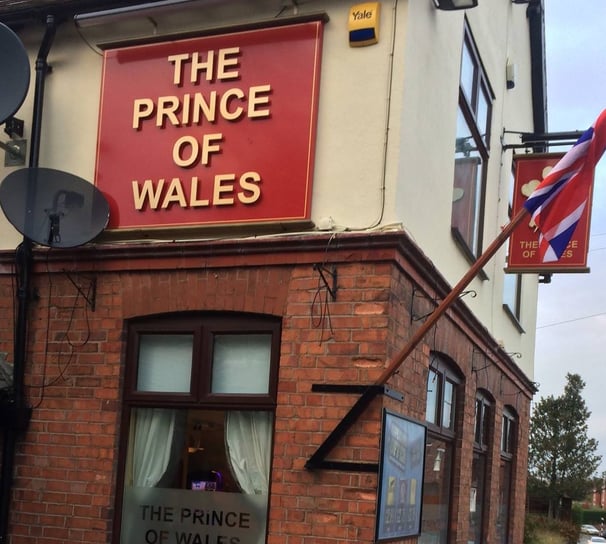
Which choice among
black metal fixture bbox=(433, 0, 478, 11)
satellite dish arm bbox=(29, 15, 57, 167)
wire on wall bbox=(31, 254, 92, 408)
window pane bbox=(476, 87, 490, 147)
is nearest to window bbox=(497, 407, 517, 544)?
window pane bbox=(476, 87, 490, 147)

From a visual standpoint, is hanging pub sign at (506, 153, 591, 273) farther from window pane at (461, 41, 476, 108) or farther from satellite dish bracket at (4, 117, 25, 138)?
satellite dish bracket at (4, 117, 25, 138)

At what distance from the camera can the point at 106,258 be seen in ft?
26.2

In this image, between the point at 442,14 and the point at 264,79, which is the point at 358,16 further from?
the point at 442,14

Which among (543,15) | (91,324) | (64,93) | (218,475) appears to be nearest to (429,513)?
(218,475)

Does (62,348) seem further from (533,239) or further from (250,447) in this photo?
(533,239)

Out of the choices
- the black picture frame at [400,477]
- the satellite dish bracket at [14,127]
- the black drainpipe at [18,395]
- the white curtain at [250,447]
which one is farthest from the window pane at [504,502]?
the satellite dish bracket at [14,127]

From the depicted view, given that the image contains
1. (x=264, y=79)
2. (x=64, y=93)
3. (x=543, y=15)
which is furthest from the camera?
(x=543, y=15)

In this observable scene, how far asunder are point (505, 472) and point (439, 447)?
512cm

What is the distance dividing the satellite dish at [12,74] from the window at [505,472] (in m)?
8.66

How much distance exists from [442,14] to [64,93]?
11.8ft

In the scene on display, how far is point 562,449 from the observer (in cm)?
6072

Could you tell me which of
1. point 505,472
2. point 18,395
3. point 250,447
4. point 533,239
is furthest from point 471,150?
point 505,472

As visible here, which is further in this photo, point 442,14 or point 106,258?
point 442,14

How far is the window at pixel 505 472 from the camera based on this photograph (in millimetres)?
13625
